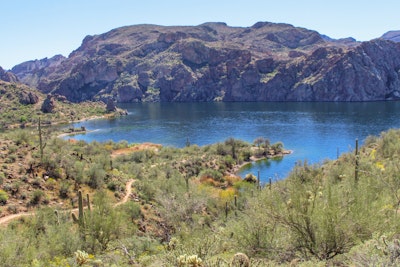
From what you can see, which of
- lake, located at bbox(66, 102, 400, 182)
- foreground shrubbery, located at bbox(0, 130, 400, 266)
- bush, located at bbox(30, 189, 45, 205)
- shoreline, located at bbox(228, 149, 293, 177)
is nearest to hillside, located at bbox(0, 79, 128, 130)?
lake, located at bbox(66, 102, 400, 182)

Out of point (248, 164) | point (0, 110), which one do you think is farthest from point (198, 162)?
point (0, 110)

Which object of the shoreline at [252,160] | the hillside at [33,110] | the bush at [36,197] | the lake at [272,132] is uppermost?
the hillside at [33,110]

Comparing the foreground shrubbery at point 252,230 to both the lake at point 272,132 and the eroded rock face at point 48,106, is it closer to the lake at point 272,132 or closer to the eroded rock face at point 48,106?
the lake at point 272,132

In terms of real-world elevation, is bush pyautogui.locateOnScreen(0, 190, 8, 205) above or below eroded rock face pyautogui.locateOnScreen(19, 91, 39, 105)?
below

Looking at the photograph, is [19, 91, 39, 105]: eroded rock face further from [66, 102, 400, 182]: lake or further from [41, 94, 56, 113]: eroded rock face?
[66, 102, 400, 182]: lake

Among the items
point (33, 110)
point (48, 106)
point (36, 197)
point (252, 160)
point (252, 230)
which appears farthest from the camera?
point (48, 106)

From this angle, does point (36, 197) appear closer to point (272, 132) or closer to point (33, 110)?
point (272, 132)

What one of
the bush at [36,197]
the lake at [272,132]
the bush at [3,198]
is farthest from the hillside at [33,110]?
the bush at [3,198]

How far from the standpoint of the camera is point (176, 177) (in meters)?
31.0

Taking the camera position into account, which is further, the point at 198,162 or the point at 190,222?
the point at 198,162

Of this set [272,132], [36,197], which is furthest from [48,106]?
[36,197]

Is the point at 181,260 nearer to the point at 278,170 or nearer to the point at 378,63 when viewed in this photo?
the point at 278,170

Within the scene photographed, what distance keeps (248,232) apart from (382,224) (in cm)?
355

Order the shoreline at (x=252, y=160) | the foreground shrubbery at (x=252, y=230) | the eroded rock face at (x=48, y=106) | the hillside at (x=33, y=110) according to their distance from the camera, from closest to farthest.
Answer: the foreground shrubbery at (x=252, y=230) < the shoreline at (x=252, y=160) < the hillside at (x=33, y=110) < the eroded rock face at (x=48, y=106)
